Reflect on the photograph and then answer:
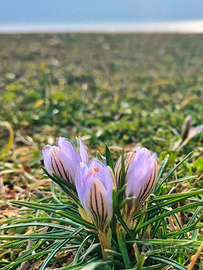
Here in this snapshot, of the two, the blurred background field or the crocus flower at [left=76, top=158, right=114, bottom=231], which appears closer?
the crocus flower at [left=76, top=158, right=114, bottom=231]

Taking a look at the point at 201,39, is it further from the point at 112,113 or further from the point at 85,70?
the point at 112,113

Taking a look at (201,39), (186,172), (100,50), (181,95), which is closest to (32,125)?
(186,172)

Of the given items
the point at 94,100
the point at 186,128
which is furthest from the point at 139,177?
the point at 94,100

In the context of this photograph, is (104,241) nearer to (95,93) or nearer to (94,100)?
(94,100)

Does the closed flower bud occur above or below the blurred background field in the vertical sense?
below

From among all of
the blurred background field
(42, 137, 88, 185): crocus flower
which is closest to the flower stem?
(42, 137, 88, 185): crocus flower

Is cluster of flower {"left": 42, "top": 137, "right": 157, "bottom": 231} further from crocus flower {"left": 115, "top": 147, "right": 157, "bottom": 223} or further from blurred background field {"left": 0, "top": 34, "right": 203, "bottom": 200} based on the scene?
blurred background field {"left": 0, "top": 34, "right": 203, "bottom": 200}

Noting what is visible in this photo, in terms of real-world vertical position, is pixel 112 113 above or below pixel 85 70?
below
